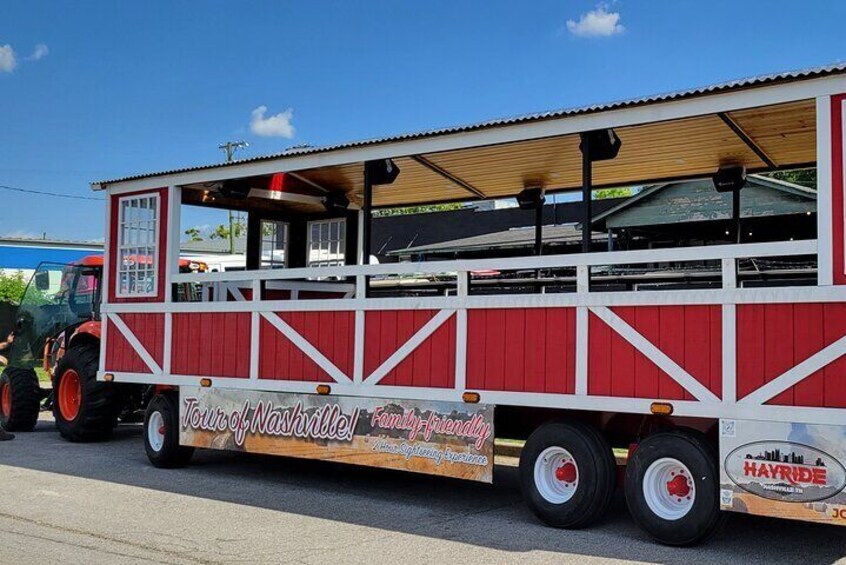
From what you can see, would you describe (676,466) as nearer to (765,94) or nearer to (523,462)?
(523,462)

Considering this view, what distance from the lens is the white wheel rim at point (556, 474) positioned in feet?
26.2

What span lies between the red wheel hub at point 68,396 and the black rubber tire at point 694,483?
8.94 m

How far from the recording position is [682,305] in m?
7.43

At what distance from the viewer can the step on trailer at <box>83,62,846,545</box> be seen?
6.89m

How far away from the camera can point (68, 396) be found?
1345 cm

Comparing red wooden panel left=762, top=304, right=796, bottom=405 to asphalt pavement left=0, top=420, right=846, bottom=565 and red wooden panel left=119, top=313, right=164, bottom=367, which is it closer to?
asphalt pavement left=0, top=420, right=846, bottom=565

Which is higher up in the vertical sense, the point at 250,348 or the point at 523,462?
the point at 250,348

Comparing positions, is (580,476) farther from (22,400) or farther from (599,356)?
(22,400)

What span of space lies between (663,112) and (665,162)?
2823 mm

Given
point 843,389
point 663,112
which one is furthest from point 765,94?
point 843,389

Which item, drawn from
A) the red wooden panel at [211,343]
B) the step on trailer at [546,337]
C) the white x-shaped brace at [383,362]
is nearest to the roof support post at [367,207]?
the step on trailer at [546,337]

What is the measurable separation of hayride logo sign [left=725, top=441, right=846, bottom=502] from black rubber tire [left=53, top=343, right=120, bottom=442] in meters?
9.11

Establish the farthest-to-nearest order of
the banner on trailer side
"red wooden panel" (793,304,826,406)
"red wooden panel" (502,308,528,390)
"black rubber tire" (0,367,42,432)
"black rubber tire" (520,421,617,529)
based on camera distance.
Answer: "black rubber tire" (0,367,42,432)
"red wooden panel" (502,308,528,390)
"black rubber tire" (520,421,617,529)
"red wooden panel" (793,304,826,406)
the banner on trailer side

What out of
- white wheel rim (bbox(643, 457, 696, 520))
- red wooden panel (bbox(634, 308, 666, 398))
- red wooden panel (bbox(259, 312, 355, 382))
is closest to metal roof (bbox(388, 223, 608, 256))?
red wooden panel (bbox(259, 312, 355, 382))
